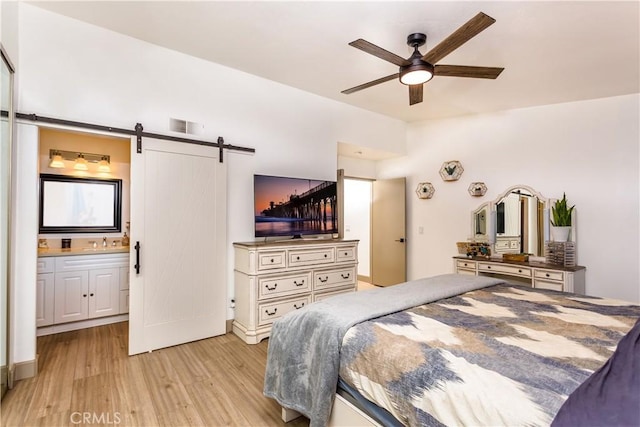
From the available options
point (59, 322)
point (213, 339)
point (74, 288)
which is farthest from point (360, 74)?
point (59, 322)

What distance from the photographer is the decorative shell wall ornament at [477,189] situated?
4.42m

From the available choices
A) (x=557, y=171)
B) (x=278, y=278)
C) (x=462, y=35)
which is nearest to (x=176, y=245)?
(x=278, y=278)

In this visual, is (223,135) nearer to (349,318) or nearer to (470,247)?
(349,318)

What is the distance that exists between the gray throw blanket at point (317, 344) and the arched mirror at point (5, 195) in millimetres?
1895

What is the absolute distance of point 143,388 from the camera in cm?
228

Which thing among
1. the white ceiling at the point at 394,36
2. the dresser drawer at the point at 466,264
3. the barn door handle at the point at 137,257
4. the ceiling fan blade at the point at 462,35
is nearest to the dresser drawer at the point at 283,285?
the barn door handle at the point at 137,257

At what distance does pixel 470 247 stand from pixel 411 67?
2.88 metres

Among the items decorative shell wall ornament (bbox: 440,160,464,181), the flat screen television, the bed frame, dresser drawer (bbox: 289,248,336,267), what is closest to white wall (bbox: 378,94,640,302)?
decorative shell wall ornament (bbox: 440,160,464,181)

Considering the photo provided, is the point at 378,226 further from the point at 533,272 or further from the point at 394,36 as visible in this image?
the point at 394,36

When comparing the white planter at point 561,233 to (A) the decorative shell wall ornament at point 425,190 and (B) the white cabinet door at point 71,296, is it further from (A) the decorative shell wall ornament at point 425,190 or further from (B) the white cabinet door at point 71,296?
(B) the white cabinet door at point 71,296

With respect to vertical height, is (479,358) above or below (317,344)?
above

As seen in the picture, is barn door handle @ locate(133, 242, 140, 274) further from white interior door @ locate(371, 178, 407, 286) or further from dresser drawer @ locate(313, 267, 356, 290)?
white interior door @ locate(371, 178, 407, 286)

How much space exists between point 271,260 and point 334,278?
35.7 inches

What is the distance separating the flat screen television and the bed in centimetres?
176
